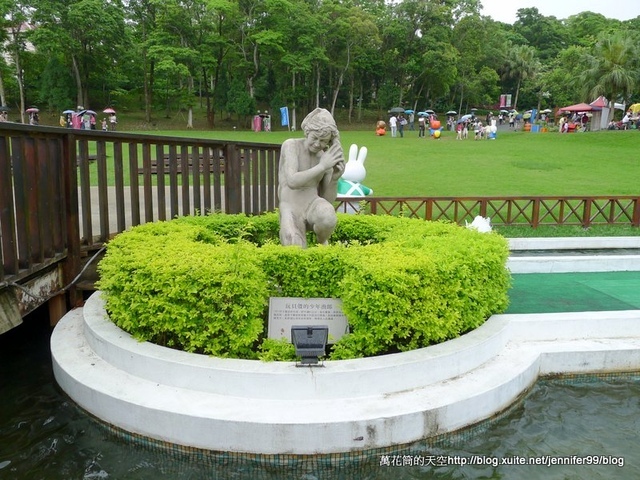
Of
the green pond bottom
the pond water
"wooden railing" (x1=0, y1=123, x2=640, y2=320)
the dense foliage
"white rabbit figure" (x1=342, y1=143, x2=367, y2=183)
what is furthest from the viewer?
the dense foliage

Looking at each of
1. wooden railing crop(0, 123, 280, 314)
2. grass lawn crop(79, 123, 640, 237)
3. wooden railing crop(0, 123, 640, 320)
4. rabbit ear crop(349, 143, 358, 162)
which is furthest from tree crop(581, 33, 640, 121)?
wooden railing crop(0, 123, 280, 314)

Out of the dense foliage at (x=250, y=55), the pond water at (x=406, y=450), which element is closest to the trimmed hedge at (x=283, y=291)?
the pond water at (x=406, y=450)

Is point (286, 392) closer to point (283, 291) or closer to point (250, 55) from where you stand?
point (283, 291)

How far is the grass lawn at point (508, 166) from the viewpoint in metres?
16.6

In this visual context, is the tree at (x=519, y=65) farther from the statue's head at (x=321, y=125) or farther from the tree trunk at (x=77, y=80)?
the statue's head at (x=321, y=125)

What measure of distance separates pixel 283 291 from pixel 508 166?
61.9 ft

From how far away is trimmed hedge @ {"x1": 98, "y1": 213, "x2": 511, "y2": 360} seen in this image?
14.4ft

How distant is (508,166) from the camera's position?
21875mm

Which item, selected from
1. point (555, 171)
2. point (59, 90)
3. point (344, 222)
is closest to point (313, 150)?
point (344, 222)

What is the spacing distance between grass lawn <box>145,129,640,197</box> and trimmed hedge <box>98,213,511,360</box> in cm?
1026

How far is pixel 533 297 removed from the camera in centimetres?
694

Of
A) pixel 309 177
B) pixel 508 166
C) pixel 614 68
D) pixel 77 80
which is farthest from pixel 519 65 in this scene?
pixel 309 177

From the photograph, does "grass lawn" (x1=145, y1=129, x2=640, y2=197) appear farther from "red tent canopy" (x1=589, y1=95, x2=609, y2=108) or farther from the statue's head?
the statue's head

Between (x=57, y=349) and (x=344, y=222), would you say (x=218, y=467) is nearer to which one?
(x=57, y=349)
